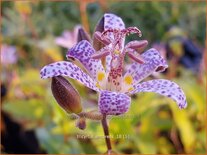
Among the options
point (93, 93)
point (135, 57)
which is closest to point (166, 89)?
point (135, 57)

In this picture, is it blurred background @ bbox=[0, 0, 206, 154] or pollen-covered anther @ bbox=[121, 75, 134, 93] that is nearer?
pollen-covered anther @ bbox=[121, 75, 134, 93]

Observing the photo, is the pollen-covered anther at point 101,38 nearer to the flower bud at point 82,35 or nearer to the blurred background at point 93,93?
the flower bud at point 82,35

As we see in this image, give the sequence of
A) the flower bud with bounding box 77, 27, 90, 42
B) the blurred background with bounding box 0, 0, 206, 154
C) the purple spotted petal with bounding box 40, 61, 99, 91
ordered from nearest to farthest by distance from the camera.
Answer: the purple spotted petal with bounding box 40, 61, 99, 91, the flower bud with bounding box 77, 27, 90, 42, the blurred background with bounding box 0, 0, 206, 154

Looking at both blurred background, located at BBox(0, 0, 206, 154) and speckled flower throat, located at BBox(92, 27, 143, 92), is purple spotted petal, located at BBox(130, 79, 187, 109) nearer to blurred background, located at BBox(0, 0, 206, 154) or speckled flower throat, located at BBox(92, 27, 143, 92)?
speckled flower throat, located at BBox(92, 27, 143, 92)

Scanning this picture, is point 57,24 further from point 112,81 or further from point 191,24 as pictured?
point 112,81

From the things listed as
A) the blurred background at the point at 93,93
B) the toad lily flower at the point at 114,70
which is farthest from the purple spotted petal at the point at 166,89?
the blurred background at the point at 93,93

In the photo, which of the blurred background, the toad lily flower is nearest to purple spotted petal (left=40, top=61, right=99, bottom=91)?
the toad lily flower

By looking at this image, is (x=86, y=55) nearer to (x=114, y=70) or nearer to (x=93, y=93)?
(x=114, y=70)
